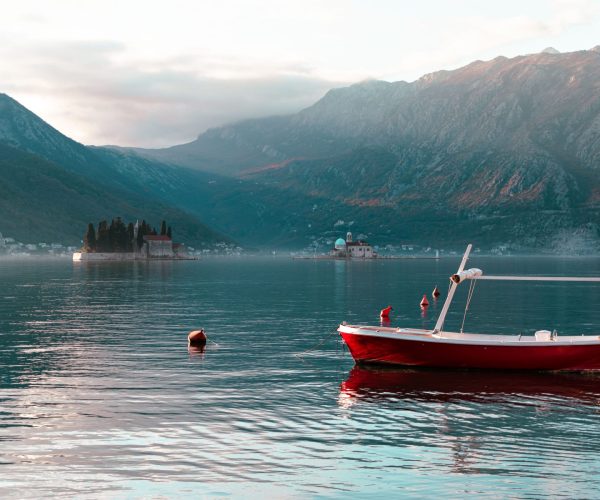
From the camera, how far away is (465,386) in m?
45.8

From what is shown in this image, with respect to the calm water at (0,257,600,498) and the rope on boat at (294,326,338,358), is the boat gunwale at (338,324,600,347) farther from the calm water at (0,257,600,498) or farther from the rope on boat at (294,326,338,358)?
the rope on boat at (294,326,338,358)

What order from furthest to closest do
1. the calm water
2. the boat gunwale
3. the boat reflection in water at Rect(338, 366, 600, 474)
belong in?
the boat gunwale < the boat reflection in water at Rect(338, 366, 600, 474) < the calm water

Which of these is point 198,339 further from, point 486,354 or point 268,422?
point 268,422

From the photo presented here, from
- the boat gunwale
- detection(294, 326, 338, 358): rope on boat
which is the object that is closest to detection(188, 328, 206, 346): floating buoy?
detection(294, 326, 338, 358): rope on boat

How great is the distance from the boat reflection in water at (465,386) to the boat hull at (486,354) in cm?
54

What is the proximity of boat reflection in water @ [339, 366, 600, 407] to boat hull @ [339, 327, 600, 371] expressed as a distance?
54cm

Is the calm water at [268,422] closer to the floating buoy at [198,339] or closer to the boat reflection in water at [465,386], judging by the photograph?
the boat reflection in water at [465,386]

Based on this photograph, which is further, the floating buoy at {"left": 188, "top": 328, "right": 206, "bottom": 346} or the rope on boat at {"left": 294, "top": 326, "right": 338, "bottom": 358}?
the floating buoy at {"left": 188, "top": 328, "right": 206, "bottom": 346}

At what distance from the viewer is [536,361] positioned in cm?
4988

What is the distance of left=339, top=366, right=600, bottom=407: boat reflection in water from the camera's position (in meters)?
42.6

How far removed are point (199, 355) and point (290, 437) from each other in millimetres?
26474

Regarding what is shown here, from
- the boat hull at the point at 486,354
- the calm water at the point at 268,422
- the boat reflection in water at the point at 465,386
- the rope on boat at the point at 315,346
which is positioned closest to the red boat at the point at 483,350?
the boat hull at the point at 486,354

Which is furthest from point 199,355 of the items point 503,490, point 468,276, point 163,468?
point 503,490

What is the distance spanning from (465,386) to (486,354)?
15.8ft
